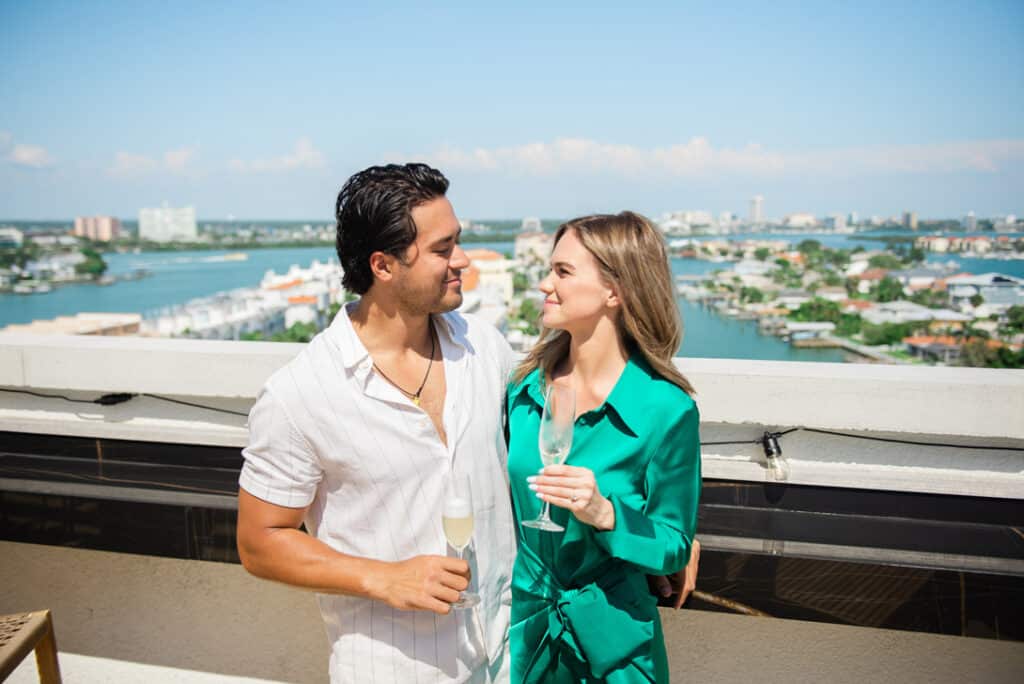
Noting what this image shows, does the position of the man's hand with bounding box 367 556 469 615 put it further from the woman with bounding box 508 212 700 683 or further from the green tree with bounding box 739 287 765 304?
the green tree with bounding box 739 287 765 304

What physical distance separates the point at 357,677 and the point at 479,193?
72.4 metres

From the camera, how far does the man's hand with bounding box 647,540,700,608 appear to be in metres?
1.69

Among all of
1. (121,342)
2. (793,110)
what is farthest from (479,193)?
(121,342)

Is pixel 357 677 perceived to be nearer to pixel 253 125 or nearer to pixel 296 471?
pixel 296 471

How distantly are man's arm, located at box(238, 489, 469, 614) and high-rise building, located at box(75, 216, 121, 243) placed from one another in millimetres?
66065

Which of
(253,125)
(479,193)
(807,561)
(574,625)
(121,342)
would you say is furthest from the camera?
(253,125)

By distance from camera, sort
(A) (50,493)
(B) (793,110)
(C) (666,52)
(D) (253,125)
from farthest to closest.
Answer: (D) (253,125) < (C) (666,52) < (B) (793,110) < (A) (50,493)

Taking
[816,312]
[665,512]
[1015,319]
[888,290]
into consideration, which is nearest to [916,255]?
[888,290]

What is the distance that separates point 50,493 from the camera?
7.97 feet

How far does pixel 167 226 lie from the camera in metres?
69.6

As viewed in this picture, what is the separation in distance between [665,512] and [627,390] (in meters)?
0.26

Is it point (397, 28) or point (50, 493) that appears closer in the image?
point (50, 493)

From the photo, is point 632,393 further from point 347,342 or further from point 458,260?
point 347,342

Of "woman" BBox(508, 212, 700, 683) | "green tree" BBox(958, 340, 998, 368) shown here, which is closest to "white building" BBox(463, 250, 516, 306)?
"woman" BBox(508, 212, 700, 683)
